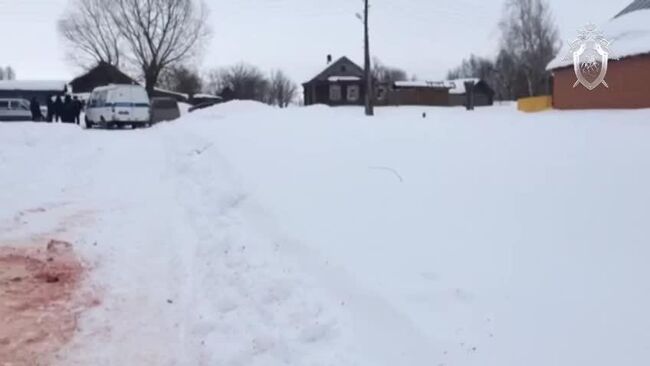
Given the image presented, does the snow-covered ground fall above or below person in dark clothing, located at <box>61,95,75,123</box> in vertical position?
below

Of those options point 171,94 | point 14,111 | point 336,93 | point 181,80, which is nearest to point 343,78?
point 336,93

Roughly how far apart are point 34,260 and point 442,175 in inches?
203

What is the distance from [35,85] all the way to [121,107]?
3758cm

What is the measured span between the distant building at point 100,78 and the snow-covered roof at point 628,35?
4591 cm

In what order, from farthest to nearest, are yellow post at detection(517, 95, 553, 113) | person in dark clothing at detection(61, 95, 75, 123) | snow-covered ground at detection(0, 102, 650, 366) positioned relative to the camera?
yellow post at detection(517, 95, 553, 113), person in dark clothing at detection(61, 95, 75, 123), snow-covered ground at detection(0, 102, 650, 366)

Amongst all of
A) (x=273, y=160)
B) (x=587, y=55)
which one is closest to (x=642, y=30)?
(x=587, y=55)

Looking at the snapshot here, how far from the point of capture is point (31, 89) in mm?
62594

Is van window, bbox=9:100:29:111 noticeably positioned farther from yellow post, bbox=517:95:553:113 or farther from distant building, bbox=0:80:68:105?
yellow post, bbox=517:95:553:113

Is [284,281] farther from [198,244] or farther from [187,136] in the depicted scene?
[187,136]

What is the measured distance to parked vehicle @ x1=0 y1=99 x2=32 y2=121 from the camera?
115 feet

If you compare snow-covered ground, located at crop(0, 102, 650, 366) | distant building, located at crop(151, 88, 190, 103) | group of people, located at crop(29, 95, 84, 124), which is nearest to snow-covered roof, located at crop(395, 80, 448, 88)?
distant building, located at crop(151, 88, 190, 103)

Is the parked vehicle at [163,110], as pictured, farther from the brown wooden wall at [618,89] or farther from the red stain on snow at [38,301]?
the red stain on snow at [38,301]

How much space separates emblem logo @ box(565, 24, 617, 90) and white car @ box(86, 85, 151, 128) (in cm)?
2082

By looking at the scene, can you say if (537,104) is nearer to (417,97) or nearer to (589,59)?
(589,59)
